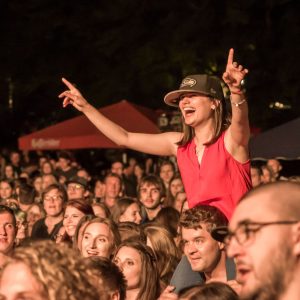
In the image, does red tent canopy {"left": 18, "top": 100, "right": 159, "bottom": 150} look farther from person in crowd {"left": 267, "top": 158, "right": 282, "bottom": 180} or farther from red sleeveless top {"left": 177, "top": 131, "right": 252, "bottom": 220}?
red sleeveless top {"left": 177, "top": 131, "right": 252, "bottom": 220}

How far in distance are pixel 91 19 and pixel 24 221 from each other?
1457 centimetres

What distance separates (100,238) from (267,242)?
434cm

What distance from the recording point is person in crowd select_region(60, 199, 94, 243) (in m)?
8.77

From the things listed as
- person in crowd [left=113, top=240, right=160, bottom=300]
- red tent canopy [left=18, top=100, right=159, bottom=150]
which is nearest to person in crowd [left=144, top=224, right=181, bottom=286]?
person in crowd [left=113, top=240, right=160, bottom=300]

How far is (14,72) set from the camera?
26.3m

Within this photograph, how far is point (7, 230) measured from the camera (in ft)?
25.5

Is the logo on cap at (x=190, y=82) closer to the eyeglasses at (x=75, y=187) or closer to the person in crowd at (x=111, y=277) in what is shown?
the person in crowd at (x=111, y=277)

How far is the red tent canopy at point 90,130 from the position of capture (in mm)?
18781

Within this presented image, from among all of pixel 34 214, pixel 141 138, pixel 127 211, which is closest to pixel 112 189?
pixel 34 214

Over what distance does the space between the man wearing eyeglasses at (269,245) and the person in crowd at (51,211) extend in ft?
24.0

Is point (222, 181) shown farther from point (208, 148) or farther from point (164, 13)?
point (164, 13)

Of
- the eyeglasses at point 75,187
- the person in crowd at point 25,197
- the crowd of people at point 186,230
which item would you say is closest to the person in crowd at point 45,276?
the crowd of people at point 186,230

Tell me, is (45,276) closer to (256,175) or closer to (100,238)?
(100,238)

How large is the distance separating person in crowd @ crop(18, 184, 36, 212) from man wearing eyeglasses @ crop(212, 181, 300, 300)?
9911 mm
